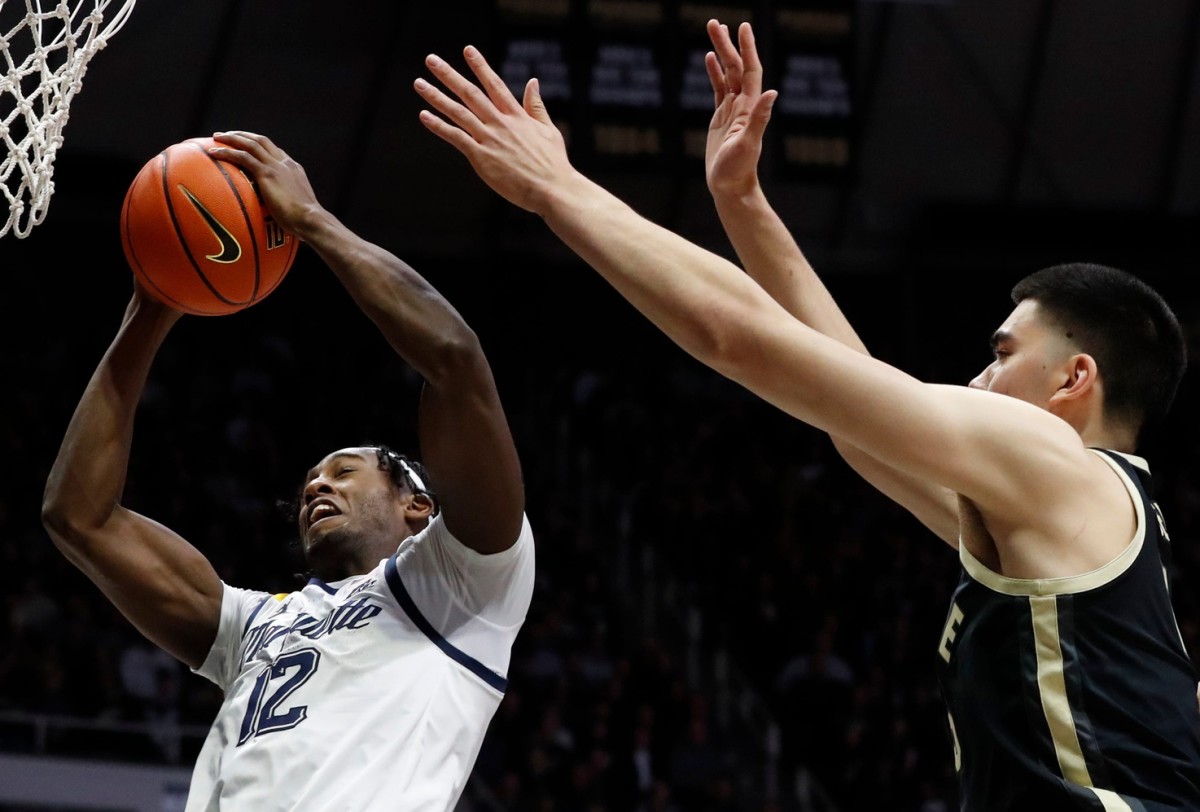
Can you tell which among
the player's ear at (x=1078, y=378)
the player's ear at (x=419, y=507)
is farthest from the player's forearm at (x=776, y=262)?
the player's ear at (x=419, y=507)

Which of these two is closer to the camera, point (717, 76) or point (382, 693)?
Answer: point (717, 76)

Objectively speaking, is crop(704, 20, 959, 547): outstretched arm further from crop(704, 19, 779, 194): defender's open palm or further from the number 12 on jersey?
the number 12 on jersey

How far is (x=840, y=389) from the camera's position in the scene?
2.03 m

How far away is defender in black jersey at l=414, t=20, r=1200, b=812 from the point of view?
80.8 inches

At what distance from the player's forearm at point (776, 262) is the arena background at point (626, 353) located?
6.35 meters

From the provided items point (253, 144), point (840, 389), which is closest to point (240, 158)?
point (253, 144)

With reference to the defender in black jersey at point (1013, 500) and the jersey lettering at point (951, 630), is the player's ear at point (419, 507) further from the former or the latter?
the jersey lettering at point (951, 630)

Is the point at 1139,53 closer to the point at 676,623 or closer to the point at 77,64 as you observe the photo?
the point at 676,623

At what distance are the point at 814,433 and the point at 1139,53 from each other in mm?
4878

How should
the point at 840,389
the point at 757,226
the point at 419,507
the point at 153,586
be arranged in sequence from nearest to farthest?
the point at 840,389 < the point at 757,226 < the point at 153,586 < the point at 419,507

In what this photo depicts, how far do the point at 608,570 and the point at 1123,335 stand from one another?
10.9 meters

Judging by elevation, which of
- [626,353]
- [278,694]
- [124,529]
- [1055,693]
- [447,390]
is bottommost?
[626,353]

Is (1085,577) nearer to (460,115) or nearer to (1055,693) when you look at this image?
(1055,693)

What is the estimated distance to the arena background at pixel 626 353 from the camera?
394 inches
